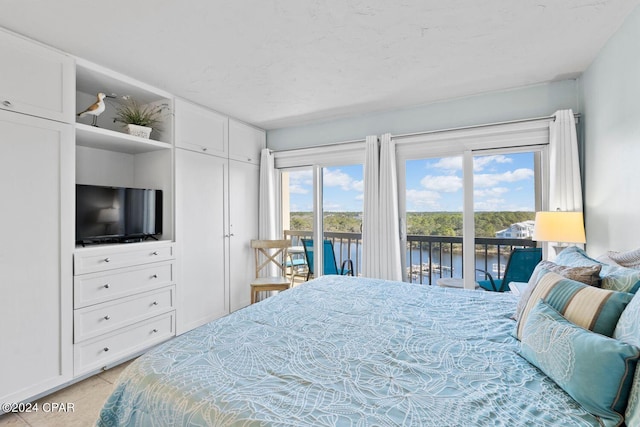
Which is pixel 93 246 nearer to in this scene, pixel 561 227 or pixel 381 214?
pixel 381 214

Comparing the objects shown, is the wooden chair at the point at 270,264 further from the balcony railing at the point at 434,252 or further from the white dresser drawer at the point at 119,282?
the white dresser drawer at the point at 119,282

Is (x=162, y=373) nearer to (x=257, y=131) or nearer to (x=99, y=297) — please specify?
(x=99, y=297)

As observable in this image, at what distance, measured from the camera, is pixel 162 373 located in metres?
1.13

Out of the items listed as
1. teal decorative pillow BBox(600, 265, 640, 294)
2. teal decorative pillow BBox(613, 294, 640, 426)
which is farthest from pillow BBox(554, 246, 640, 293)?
teal decorative pillow BBox(613, 294, 640, 426)

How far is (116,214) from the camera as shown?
275 cm

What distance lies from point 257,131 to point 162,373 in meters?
3.65

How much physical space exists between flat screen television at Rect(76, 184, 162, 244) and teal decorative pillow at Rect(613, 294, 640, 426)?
10.8 ft

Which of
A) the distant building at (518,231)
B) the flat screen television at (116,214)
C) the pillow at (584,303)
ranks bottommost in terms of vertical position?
the pillow at (584,303)

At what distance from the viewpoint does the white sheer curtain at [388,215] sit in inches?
137

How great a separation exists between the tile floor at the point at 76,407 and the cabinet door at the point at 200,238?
2.69 feet

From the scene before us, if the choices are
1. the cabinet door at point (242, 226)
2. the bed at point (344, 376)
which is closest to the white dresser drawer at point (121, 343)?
the cabinet door at point (242, 226)

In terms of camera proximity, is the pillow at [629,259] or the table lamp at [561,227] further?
the table lamp at [561,227]

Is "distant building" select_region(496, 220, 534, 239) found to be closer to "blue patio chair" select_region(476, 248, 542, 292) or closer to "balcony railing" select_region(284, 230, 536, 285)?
"balcony railing" select_region(284, 230, 536, 285)

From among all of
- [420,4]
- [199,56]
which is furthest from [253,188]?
[420,4]
